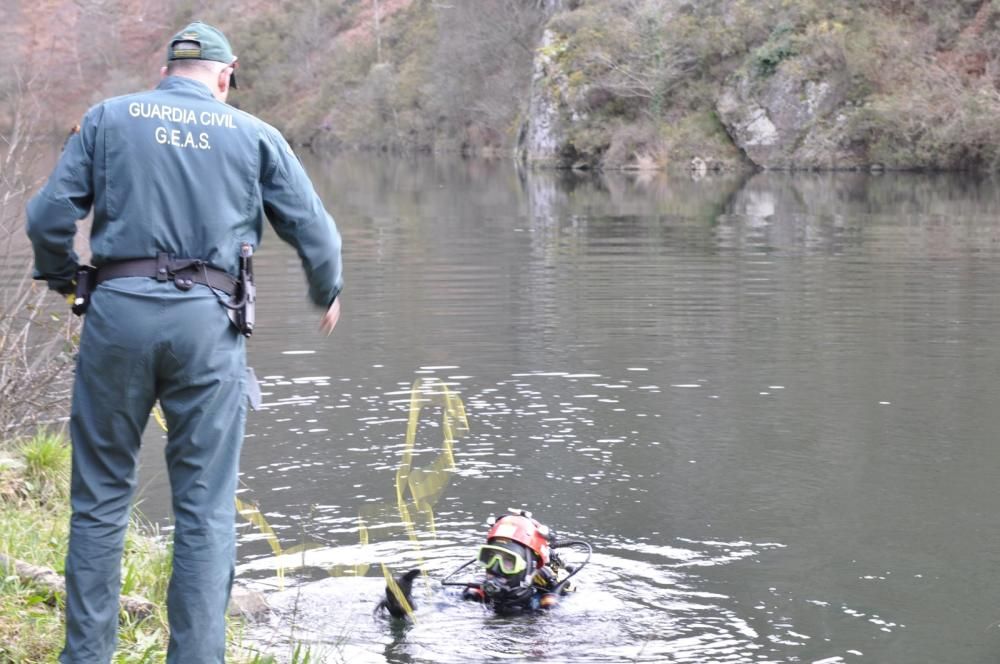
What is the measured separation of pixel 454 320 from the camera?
16.0 m

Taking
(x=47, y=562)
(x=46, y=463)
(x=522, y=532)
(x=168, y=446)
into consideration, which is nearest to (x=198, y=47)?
(x=168, y=446)

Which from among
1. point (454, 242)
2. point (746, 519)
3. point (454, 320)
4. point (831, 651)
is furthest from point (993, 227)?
point (831, 651)

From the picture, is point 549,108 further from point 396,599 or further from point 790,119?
point 396,599

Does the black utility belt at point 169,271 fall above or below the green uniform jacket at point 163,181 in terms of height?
below

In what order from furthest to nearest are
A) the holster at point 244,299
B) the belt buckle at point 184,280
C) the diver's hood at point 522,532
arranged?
the diver's hood at point 522,532 < the holster at point 244,299 < the belt buckle at point 184,280

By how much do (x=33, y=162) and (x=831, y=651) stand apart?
16.7 feet

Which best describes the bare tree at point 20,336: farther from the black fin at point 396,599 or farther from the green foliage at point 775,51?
the green foliage at point 775,51

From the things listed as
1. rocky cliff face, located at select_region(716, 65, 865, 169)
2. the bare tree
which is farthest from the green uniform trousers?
rocky cliff face, located at select_region(716, 65, 865, 169)

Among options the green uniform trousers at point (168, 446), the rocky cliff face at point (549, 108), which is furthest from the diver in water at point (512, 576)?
the rocky cliff face at point (549, 108)

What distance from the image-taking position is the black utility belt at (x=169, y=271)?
156 inches

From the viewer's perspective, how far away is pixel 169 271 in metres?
3.97

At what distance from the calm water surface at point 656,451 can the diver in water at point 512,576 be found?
0.11 metres

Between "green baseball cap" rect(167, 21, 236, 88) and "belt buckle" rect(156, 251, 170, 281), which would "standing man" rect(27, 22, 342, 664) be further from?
"green baseball cap" rect(167, 21, 236, 88)

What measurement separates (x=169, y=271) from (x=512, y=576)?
3191 millimetres
